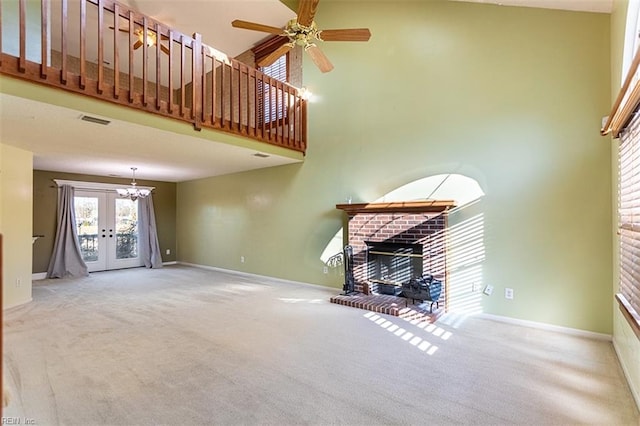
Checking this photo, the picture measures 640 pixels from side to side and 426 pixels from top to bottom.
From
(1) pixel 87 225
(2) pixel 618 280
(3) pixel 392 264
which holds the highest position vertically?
(1) pixel 87 225

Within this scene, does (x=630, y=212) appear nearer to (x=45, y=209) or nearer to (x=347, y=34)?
(x=347, y=34)

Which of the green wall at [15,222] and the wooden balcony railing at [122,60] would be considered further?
the green wall at [15,222]

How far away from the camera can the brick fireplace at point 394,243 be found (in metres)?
4.34

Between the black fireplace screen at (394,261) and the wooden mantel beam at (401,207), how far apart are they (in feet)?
1.63

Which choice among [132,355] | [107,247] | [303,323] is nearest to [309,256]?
[303,323]

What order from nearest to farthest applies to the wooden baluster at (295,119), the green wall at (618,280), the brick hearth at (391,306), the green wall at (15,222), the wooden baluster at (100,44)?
the green wall at (618,280) → the wooden baluster at (100,44) → the brick hearth at (391,306) → the green wall at (15,222) → the wooden baluster at (295,119)

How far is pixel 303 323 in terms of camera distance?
3848mm

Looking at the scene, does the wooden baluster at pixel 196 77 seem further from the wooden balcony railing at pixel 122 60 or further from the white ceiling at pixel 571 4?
the white ceiling at pixel 571 4

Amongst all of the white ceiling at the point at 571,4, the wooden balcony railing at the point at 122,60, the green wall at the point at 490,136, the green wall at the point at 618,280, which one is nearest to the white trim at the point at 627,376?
the green wall at the point at 618,280

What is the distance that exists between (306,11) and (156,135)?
238 cm

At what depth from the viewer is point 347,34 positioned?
3.47 meters

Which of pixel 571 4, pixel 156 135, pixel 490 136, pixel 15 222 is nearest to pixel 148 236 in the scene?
pixel 15 222

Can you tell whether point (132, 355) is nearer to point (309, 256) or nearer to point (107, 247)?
point (309, 256)

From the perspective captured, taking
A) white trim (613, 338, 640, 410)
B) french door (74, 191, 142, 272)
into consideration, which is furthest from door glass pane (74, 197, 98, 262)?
white trim (613, 338, 640, 410)
